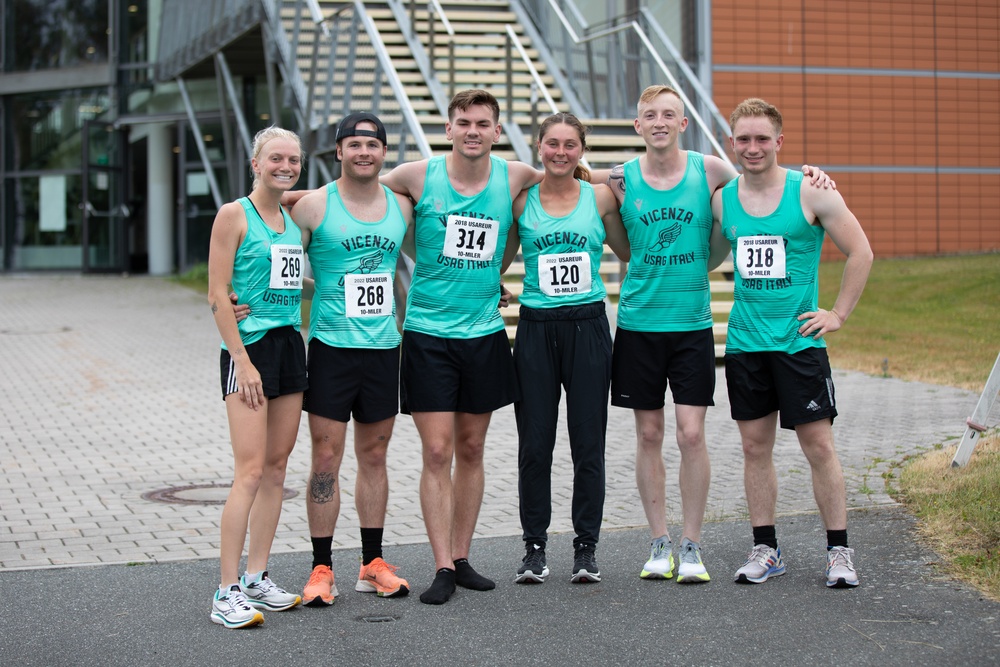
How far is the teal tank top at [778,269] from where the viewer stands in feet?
17.1

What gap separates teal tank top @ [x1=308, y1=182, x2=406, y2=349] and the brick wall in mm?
20732

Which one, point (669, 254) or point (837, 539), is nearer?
point (837, 539)

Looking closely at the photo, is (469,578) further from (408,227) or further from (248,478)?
(408,227)

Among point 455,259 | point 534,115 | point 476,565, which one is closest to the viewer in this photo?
point 455,259

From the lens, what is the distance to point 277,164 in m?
4.93

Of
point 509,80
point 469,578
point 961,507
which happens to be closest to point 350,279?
point 469,578

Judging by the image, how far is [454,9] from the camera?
19.4 meters

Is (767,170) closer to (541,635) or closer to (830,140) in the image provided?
(541,635)

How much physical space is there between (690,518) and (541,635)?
3.63ft

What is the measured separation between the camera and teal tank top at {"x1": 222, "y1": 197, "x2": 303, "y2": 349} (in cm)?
486

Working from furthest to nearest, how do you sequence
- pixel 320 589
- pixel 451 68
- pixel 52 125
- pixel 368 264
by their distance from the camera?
1. pixel 52 125
2. pixel 451 68
3. pixel 368 264
4. pixel 320 589

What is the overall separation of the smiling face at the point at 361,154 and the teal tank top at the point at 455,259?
0.30 metres

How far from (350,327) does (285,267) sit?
37 cm

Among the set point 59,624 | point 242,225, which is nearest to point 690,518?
point 242,225
